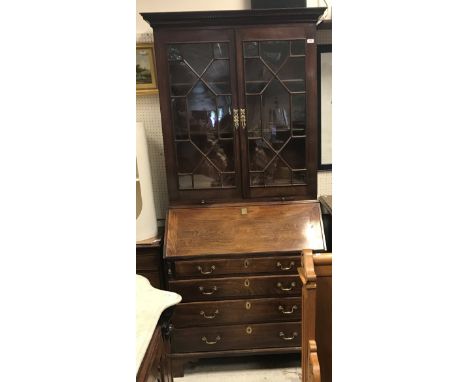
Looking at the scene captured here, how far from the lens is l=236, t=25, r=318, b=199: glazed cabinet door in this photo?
1786 millimetres

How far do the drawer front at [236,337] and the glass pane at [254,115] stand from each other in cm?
105

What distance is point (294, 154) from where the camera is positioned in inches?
76.4

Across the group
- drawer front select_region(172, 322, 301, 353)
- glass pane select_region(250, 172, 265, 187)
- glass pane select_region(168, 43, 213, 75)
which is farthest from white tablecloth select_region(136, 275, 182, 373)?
glass pane select_region(168, 43, 213, 75)

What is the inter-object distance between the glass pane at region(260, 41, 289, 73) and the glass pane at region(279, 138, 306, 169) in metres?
0.40

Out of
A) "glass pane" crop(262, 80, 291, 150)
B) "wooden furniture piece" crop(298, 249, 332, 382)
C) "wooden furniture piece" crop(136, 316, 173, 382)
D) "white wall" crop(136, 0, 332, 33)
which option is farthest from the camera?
"white wall" crop(136, 0, 332, 33)

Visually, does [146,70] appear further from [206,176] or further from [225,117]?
[206,176]

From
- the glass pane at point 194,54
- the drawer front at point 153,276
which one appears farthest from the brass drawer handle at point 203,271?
the glass pane at point 194,54

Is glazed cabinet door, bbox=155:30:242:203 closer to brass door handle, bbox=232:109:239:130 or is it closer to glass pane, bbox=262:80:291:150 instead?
brass door handle, bbox=232:109:239:130

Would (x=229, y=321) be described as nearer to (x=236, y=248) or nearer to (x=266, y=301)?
(x=266, y=301)

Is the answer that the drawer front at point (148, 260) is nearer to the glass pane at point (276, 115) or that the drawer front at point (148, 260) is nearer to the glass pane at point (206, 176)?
the glass pane at point (206, 176)

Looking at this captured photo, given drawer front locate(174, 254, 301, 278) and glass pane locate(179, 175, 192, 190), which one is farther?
glass pane locate(179, 175, 192, 190)

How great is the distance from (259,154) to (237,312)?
0.87m

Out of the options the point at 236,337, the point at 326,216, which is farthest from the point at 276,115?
the point at 236,337
